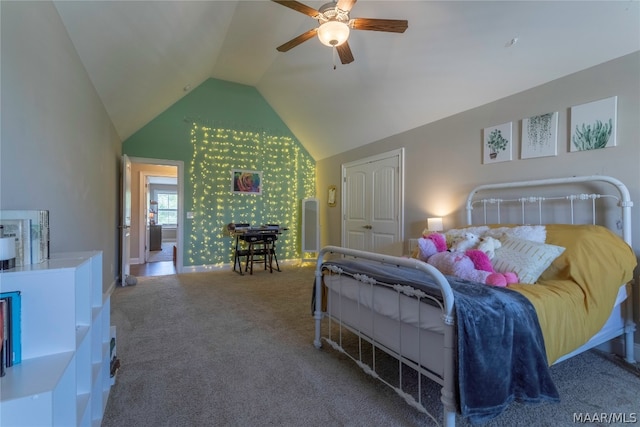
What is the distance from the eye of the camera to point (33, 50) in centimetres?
154

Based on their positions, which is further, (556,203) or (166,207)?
(166,207)

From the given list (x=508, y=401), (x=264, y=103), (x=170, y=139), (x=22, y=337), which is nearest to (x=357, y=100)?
(x=264, y=103)

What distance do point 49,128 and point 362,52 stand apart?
10.1ft

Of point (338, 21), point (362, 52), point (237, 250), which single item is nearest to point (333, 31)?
point (338, 21)

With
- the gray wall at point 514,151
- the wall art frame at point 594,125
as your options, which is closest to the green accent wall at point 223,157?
the gray wall at point 514,151

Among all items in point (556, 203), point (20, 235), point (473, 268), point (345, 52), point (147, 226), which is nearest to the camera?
point (20, 235)

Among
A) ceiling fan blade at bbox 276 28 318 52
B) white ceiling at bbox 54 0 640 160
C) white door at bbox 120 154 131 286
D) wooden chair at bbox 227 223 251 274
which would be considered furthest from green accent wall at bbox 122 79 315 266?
ceiling fan blade at bbox 276 28 318 52

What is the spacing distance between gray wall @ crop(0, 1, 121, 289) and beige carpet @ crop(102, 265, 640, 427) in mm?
1080

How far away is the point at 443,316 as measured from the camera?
1.27 m

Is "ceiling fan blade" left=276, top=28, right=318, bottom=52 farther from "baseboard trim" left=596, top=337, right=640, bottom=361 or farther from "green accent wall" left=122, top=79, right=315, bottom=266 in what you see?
"baseboard trim" left=596, top=337, right=640, bottom=361

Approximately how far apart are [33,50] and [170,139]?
3847 millimetres

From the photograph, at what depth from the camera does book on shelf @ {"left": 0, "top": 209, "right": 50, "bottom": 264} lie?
1148 mm

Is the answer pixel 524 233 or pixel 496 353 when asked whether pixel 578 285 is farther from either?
pixel 496 353

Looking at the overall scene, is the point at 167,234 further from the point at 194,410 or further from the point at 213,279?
the point at 194,410
